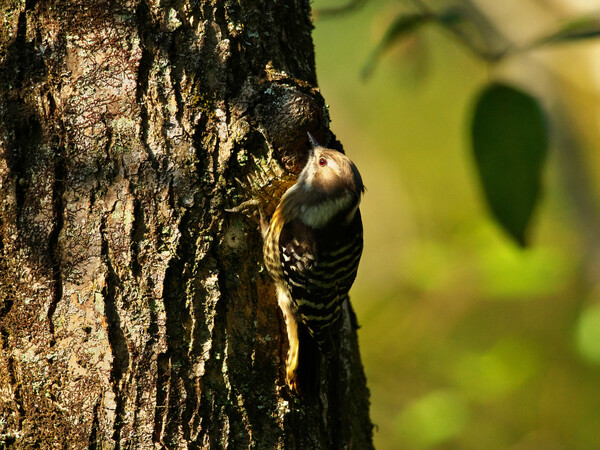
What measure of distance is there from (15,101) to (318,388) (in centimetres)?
182

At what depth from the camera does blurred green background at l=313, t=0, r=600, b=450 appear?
20.1ft

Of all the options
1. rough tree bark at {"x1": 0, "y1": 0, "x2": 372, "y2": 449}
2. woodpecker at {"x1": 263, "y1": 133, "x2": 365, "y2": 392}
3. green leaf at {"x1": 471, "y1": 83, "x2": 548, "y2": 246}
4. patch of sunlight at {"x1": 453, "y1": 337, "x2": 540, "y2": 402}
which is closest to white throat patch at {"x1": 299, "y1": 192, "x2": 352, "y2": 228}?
woodpecker at {"x1": 263, "y1": 133, "x2": 365, "y2": 392}

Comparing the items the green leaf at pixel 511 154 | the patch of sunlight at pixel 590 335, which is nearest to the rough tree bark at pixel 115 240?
the green leaf at pixel 511 154

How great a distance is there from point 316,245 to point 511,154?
3.97 ft

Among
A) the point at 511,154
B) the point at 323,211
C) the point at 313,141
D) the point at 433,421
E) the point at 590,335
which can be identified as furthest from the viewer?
the point at 433,421

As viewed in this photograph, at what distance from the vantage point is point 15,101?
2486mm

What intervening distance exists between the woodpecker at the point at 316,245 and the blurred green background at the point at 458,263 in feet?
4.82

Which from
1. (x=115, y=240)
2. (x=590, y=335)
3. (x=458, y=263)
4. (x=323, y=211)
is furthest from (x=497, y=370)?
(x=115, y=240)

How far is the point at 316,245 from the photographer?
3.41 metres

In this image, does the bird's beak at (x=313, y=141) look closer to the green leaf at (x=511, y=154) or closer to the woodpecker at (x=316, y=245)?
the woodpecker at (x=316, y=245)

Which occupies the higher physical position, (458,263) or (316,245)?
(458,263)

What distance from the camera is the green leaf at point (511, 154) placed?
257 centimetres

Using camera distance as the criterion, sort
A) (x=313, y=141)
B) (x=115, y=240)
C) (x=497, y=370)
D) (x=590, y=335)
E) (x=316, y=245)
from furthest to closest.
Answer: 1. (x=497, y=370)
2. (x=590, y=335)
3. (x=316, y=245)
4. (x=313, y=141)
5. (x=115, y=240)

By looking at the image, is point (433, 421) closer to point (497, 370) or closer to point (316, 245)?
point (497, 370)
